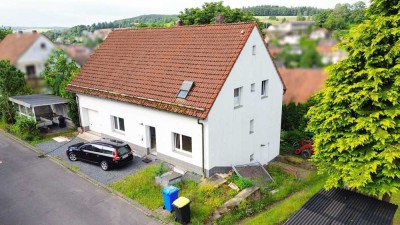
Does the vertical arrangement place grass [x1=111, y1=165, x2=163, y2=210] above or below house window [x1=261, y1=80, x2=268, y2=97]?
below

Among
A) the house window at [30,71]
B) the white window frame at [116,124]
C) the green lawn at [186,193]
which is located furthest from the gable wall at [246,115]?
the house window at [30,71]

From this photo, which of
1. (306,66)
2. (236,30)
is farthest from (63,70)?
(306,66)

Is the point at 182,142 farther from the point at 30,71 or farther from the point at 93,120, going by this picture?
the point at 30,71

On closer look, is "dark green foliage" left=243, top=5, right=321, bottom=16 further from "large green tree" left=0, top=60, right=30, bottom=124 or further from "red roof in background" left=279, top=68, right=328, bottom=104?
"large green tree" left=0, top=60, right=30, bottom=124

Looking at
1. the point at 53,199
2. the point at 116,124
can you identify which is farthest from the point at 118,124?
the point at 53,199

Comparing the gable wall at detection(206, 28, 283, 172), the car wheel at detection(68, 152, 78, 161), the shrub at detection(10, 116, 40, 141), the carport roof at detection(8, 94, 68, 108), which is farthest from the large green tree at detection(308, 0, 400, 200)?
the shrub at detection(10, 116, 40, 141)

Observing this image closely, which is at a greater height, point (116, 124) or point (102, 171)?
point (116, 124)

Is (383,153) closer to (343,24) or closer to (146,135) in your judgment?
(343,24)
